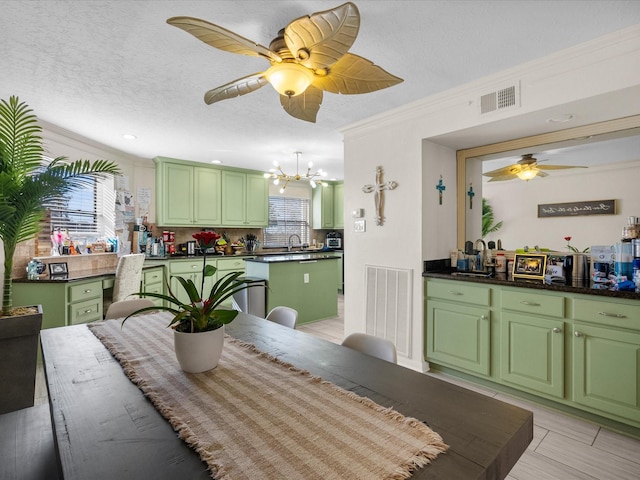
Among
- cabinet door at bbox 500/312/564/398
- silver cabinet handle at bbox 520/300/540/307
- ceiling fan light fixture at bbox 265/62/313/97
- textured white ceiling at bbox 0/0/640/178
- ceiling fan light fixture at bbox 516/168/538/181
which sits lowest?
cabinet door at bbox 500/312/564/398

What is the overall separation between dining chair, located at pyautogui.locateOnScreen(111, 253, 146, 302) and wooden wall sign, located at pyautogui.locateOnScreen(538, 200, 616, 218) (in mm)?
4136

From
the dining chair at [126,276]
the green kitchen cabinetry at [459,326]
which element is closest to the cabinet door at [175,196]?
the dining chair at [126,276]

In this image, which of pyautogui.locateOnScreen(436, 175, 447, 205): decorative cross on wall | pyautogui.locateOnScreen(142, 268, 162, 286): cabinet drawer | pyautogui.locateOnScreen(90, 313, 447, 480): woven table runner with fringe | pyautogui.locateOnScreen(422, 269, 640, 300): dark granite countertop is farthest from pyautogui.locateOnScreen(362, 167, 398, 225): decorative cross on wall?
pyautogui.locateOnScreen(142, 268, 162, 286): cabinet drawer

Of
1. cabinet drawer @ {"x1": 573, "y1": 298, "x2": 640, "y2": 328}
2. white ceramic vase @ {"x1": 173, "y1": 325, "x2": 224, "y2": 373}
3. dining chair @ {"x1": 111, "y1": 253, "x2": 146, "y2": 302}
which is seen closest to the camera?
white ceramic vase @ {"x1": 173, "y1": 325, "x2": 224, "y2": 373}

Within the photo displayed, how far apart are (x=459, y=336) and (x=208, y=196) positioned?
443 cm

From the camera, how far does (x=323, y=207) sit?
24.3ft

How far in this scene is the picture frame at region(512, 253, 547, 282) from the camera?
8.72 ft

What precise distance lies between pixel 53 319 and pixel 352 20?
362cm

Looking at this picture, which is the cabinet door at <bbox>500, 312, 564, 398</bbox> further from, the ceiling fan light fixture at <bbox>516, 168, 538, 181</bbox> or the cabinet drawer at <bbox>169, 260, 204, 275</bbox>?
the cabinet drawer at <bbox>169, 260, 204, 275</bbox>

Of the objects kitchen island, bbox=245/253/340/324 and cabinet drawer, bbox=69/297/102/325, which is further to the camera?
kitchen island, bbox=245/253/340/324

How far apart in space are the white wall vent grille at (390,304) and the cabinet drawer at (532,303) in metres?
0.83

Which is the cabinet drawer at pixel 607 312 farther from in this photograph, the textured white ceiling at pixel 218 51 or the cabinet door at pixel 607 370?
the textured white ceiling at pixel 218 51

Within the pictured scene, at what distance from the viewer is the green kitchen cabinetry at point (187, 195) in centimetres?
518

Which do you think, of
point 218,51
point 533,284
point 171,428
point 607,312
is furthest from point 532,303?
point 218,51
